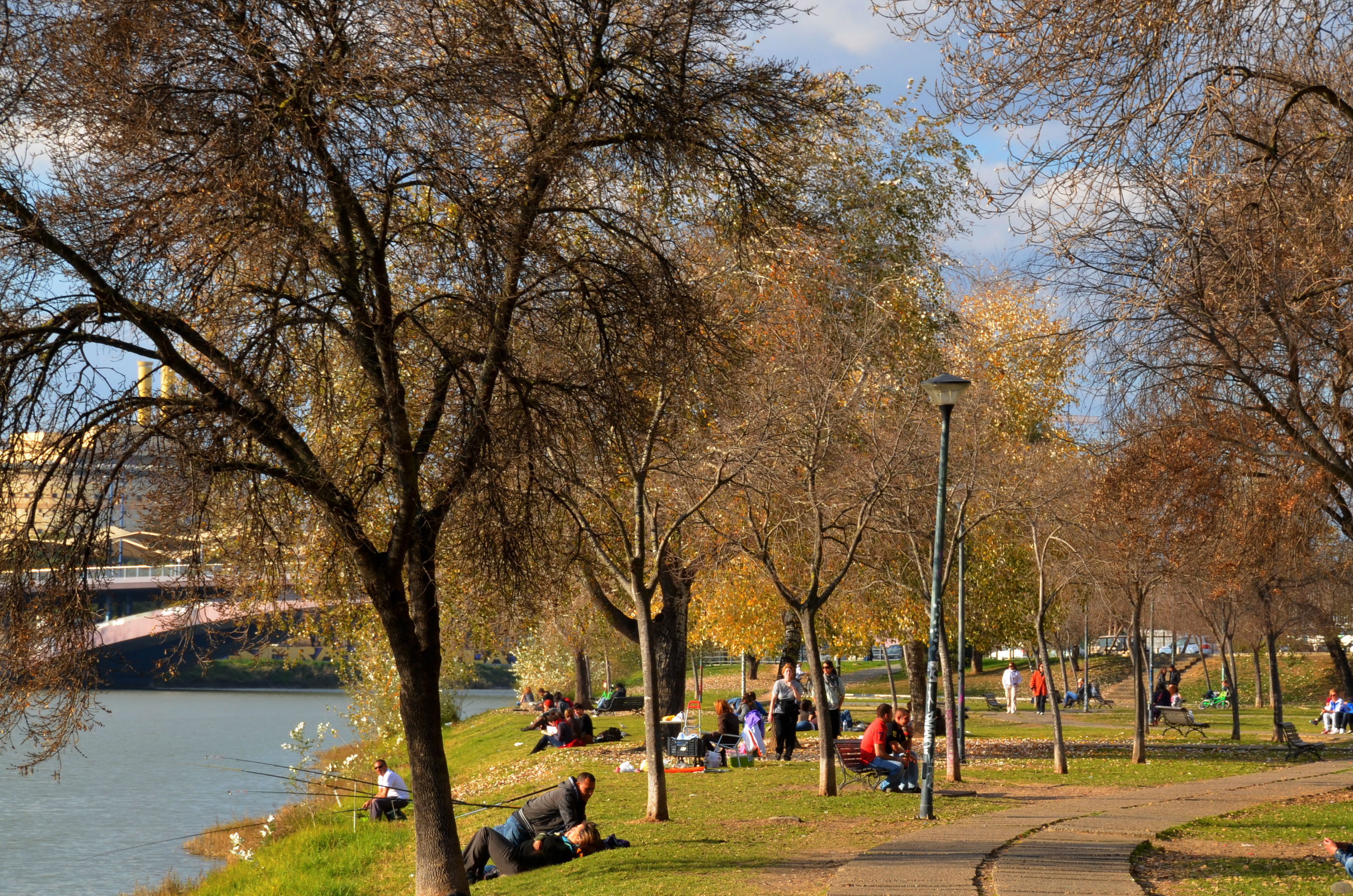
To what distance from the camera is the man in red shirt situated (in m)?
17.1

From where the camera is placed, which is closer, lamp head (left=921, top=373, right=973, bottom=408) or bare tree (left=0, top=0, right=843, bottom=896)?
bare tree (left=0, top=0, right=843, bottom=896)

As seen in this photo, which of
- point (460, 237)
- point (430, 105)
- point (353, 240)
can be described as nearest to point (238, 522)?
point (353, 240)

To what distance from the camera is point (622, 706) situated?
37781 millimetres

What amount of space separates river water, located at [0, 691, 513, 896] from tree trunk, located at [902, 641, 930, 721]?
576 inches

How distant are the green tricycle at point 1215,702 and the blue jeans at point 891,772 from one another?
126 feet

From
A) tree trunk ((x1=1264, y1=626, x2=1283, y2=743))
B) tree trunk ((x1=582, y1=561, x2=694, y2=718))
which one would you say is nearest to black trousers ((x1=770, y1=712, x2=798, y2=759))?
tree trunk ((x1=582, y1=561, x2=694, y2=718))

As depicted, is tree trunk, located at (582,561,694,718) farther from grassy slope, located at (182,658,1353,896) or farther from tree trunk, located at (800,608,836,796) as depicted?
tree trunk, located at (800,608,836,796)

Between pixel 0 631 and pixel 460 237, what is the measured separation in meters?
4.53

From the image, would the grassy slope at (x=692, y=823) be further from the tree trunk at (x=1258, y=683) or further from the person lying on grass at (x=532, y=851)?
the tree trunk at (x=1258, y=683)

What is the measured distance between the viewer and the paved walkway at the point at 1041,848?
9680 millimetres

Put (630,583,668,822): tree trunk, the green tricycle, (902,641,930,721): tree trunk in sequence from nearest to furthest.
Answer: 1. (630,583,668,822): tree trunk
2. (902,641,930,721): tree trunk
3. the green tricycle

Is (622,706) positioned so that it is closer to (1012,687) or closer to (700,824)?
(1012,687)

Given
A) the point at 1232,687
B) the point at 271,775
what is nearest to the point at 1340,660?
the point at 1232,687

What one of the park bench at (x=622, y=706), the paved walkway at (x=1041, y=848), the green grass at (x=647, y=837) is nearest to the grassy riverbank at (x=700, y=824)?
the green grass at (x=647, y=837)
